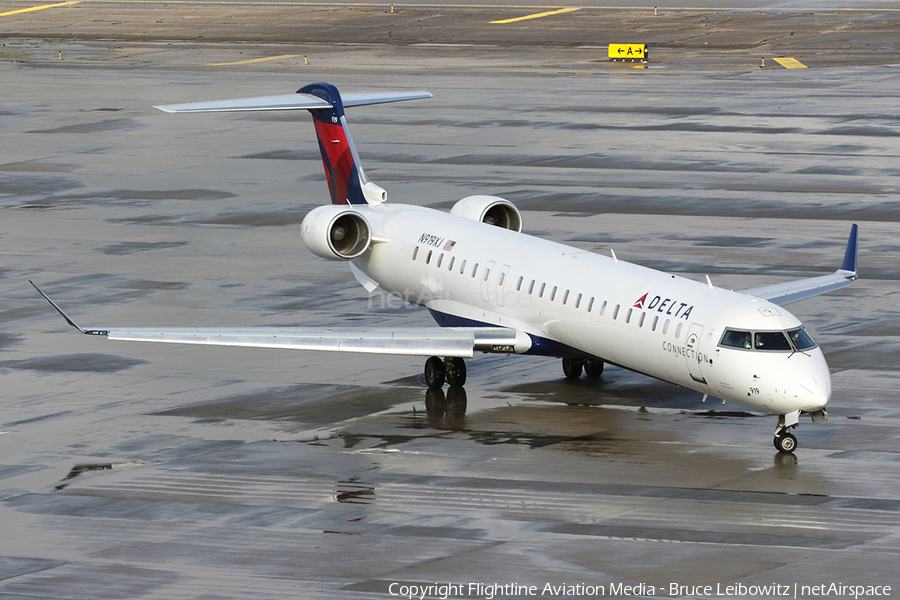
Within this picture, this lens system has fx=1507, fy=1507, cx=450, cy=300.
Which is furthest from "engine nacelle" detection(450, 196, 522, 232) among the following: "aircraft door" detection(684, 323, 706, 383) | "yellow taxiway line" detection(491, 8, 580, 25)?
"yellow taxiway line" detection(491, 8, 580, 25)

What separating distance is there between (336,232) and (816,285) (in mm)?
9357

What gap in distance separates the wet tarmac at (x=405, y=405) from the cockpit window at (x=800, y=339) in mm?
1640

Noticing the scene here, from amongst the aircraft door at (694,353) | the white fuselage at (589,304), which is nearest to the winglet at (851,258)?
the white fuselage at (589,304)

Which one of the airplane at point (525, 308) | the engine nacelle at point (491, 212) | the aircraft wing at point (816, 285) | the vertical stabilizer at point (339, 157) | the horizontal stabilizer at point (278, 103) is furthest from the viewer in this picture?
the vertical stabilizer at point (339, 157)

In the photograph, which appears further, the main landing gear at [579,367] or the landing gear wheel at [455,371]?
the main landing gear at [579,367]

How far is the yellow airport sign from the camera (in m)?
82.6

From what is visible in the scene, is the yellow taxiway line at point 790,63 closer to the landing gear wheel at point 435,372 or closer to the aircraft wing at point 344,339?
the landing gear wheel at point 435,372

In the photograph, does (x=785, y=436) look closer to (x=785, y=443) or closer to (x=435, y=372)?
(x=785, y=443)

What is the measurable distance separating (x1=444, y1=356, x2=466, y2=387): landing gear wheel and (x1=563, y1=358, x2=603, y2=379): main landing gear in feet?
6.48

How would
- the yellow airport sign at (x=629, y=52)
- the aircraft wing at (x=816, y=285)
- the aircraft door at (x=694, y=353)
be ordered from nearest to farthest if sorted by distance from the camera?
the aircraft door at (x=694, y=353)
the aircraft wing at (x=816, y=285)
the yellow airport sign at (x=629, y=52)

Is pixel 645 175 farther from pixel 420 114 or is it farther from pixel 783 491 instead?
pixel 783 491

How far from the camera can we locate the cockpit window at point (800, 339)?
22.6m

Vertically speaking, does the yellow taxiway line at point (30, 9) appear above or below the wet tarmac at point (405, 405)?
above

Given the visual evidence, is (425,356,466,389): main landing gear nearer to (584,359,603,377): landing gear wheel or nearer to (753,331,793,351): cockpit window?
(584,359,603,377): landing gear wheel
